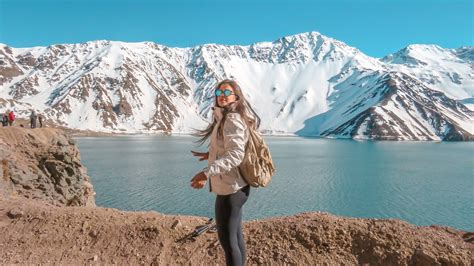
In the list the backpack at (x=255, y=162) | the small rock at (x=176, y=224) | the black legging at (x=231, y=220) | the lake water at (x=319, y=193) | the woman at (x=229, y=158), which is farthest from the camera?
the lake water at (x=319, y=193)

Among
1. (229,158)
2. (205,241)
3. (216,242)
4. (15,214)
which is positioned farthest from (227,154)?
(15,214)

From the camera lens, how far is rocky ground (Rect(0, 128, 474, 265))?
24.8ft

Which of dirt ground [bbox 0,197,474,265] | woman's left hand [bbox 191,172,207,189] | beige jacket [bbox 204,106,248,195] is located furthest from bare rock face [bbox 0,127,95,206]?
woman's left hand [bbox 191,172,207,189]

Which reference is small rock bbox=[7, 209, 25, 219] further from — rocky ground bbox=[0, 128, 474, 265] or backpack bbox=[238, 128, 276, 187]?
Result: backpack bbox=[238, 128, 276, 187]

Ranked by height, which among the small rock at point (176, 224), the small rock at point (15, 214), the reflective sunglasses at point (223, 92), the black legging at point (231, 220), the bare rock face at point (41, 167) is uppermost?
the reflective sunglasses at point (223, 92)

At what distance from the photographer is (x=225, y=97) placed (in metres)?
5.05

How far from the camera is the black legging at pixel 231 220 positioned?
198 inches

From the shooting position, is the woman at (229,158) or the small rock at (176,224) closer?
the woman at (229,158)

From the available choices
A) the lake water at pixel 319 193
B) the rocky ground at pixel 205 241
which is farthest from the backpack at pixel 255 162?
the lake water at pixel 319 193

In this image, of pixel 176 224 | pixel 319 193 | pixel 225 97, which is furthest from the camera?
pixel 319 193

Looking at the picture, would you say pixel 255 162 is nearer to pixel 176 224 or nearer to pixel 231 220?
pixel 231 220

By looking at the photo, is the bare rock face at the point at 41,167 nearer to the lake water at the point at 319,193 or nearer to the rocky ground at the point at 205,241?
the rocky ground at the point at 205,241

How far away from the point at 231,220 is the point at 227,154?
3.45 ft

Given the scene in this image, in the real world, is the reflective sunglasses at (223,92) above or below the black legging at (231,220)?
above
